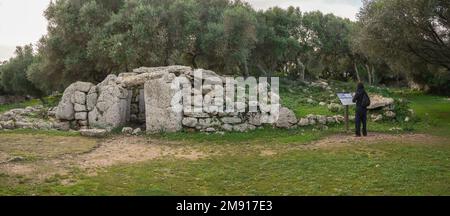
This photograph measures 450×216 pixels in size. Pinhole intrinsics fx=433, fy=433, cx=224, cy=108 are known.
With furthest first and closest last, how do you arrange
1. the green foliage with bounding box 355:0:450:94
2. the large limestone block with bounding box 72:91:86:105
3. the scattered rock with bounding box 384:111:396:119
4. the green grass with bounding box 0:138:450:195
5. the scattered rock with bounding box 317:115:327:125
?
the large limestone block with bounding box 72:91:86:105 → the green foliage with bounding box 355:0:450:94 → the scattered rock with bounding box 384:111:396:119 → the scattered rock with bounding box 317:115:327:125 → the green grass with bounding box 0:138:450:195

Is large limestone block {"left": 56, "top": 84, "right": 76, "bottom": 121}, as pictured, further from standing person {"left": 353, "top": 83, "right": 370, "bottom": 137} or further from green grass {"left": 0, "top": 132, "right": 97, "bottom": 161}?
standing person {"left": 353, "top": 83, "right": 370, "bottom": 137}

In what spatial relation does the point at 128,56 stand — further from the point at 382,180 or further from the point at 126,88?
the point at 382,180

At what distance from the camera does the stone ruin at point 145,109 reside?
18.5 meters

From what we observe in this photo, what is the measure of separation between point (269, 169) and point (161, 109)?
299 inches

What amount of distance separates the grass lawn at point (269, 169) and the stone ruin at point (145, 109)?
1.14m

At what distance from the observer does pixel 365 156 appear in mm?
13367

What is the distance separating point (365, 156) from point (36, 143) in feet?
37.7

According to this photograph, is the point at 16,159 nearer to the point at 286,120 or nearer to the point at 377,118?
the point at 286,120

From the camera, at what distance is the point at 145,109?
20469mm

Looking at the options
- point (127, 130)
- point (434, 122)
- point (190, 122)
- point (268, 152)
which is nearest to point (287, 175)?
point (268, 152)

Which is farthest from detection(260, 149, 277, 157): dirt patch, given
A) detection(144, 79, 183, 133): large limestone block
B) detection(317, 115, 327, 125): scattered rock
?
detection(144, 79, 183, 133): large limestone block

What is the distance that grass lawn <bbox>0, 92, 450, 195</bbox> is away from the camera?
10062 mm

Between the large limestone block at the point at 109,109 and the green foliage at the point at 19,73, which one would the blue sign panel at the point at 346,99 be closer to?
the large limestone block at the point at 109,109

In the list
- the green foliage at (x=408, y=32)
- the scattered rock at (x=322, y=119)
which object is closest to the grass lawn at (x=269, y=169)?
the scattered rock at (x=322, y=119)
